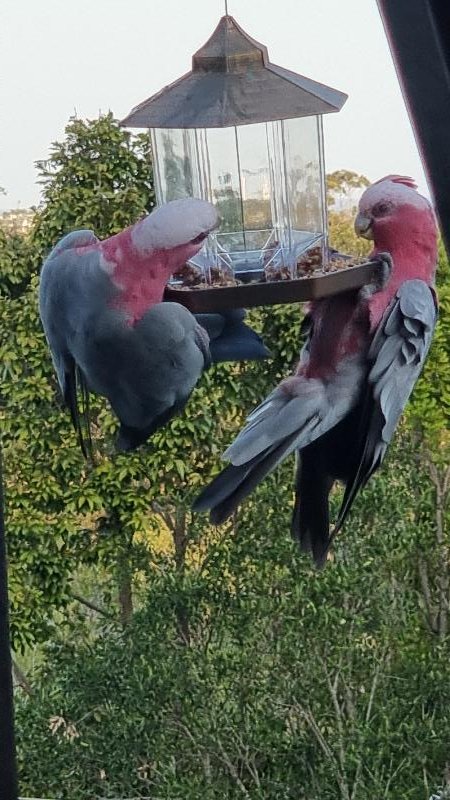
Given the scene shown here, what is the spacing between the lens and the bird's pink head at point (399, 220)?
0.69m

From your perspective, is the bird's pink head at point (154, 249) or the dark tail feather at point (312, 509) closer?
the bird's pink head at point (154, 249)

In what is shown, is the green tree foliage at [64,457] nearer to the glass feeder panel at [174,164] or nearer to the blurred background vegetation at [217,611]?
the blurred background vegetation at [217,611]

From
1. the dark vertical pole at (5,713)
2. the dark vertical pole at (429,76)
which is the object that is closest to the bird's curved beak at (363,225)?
the dark vertical pole at (429,76)

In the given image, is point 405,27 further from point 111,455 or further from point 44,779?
point 44,779

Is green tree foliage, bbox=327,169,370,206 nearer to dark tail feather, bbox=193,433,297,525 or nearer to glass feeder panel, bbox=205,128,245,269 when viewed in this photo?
glass feeder panel, bbox=205,128,245,269

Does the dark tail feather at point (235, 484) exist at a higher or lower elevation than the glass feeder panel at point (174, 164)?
lower

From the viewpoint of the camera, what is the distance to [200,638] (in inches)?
105

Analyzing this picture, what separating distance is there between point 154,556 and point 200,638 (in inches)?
8.5

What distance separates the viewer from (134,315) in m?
0.65

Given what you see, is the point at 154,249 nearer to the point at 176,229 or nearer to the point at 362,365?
the point at 176,229

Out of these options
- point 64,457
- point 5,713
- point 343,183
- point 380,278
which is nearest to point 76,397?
point 380,278

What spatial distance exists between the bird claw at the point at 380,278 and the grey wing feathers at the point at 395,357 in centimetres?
1

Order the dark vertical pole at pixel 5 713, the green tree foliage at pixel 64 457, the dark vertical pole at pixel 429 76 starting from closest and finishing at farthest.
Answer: the dark vertical pole at pixel 429 76 < the dark vertical pole at pixel 5 713 < the green tree foliage at pixel 64 457

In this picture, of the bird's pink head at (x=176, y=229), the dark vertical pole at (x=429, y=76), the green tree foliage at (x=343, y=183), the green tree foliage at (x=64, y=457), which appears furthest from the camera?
the green tree foliage at (x=64, y=457)
